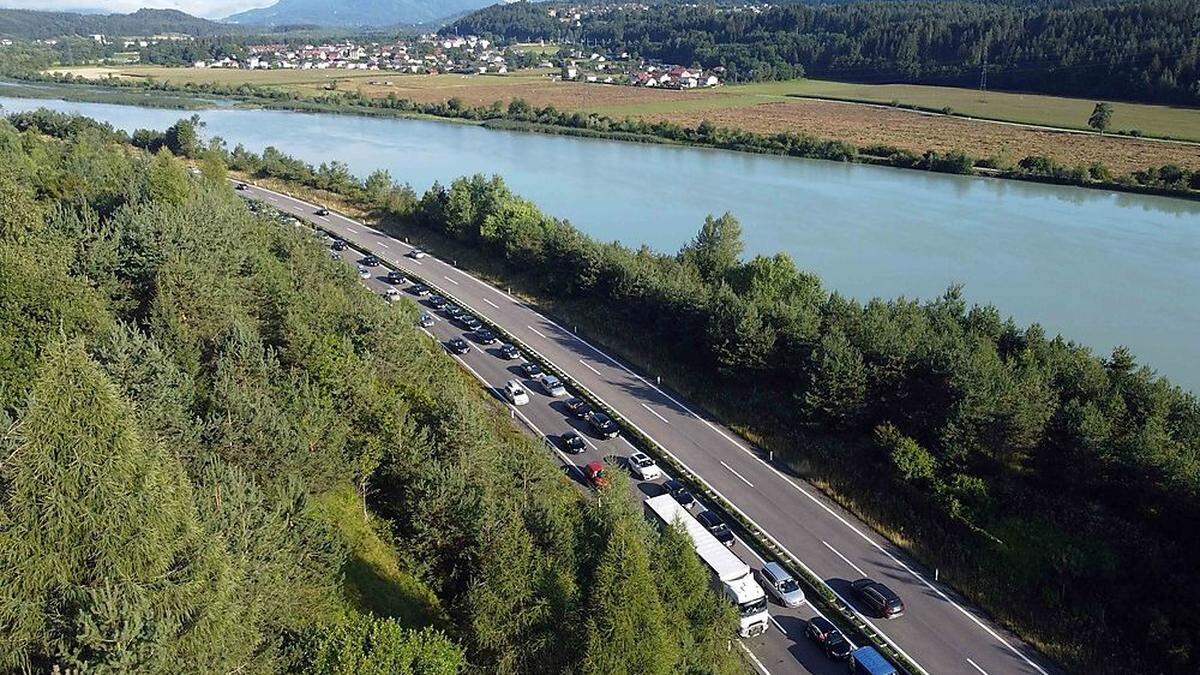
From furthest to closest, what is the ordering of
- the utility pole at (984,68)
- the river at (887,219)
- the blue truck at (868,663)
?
the utility pole at (984,68) → the river at (887,219) → the blue truck at (868,663)

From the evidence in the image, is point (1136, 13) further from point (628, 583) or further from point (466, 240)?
point (628, 583)

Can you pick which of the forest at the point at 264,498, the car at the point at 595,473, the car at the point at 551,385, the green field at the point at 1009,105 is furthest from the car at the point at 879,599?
the green field at the point at 1009,105

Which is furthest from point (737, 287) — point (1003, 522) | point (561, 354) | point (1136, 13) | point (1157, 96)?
point (1136, 13)

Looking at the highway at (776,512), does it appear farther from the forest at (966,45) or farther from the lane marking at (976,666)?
the forest at (966,45)

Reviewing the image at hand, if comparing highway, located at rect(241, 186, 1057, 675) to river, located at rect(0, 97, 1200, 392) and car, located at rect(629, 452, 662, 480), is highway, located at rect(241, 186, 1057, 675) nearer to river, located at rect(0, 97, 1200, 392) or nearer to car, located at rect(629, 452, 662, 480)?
A: car, located at rect(629, 452, 662, 480)

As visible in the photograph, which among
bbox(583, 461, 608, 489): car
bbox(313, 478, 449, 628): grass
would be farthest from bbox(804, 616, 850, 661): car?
bbox(313, 478, 449, 628): grass

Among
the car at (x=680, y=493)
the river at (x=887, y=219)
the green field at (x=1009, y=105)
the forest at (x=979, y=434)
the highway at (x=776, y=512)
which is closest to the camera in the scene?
the highway at (x=776, y=512)

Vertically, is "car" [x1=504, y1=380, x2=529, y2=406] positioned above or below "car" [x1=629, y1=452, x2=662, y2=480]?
above
